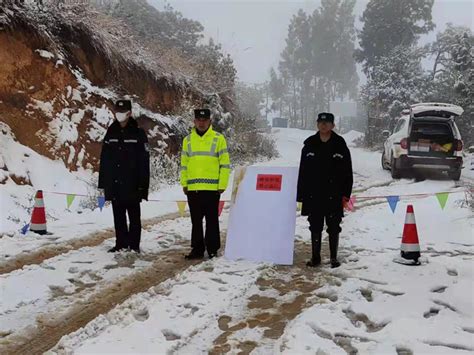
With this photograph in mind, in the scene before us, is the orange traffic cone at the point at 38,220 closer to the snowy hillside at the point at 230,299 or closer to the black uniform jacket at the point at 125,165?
the snowy hillside at the point at 230,299

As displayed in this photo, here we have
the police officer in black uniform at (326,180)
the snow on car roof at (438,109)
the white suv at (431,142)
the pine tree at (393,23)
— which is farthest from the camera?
the pine tree at (393,23)

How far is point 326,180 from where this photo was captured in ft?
18.3

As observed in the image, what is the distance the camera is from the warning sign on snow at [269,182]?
6.06 m

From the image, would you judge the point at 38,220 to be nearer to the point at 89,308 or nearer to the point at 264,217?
the point at 89,308

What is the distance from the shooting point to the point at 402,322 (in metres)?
3.93

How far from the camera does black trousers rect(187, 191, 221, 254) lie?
594cm

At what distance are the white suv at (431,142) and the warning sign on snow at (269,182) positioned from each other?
8441 millimetres

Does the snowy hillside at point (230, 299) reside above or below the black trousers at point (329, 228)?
below

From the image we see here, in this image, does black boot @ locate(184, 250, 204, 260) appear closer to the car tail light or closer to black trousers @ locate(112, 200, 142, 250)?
black trousers @ locate(112, 200, 142, 250)

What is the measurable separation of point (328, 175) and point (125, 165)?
2512 mm

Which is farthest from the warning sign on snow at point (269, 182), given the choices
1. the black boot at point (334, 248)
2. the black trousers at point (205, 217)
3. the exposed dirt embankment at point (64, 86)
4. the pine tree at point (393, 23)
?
the pine tree at point (393, 23)

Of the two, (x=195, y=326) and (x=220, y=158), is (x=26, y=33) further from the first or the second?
(x=195, y=326)

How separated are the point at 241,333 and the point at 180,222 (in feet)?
15.2

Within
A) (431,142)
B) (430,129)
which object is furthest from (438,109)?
(431,142)
